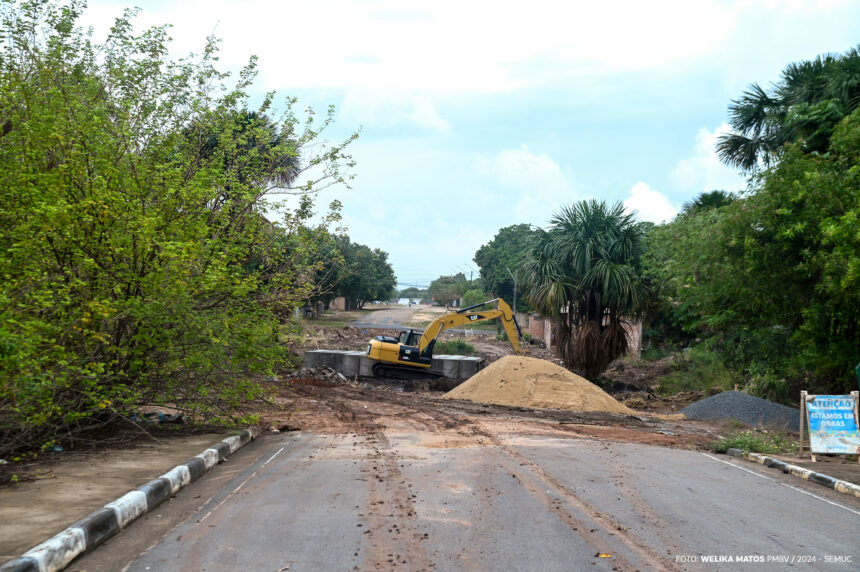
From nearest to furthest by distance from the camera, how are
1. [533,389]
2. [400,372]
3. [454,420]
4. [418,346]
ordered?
[454,420] < [533,389] < [418,346] < [400,372]

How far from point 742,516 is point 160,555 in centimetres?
562

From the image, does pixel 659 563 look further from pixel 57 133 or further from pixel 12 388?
pixel 57 133

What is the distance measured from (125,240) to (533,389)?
14.7 metres

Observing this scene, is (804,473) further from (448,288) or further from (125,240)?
(448,288)

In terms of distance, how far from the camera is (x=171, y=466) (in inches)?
324

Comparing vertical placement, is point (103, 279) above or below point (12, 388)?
above

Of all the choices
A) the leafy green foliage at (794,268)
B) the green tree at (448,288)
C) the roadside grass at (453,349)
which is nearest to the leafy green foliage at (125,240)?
the leafy green foliage at (794,268)

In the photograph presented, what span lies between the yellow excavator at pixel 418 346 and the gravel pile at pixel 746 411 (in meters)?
8.51

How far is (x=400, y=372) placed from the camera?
27656mm

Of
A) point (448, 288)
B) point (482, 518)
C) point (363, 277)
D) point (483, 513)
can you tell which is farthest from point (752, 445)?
point (448, 288)

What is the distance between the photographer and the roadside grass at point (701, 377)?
24203 mm

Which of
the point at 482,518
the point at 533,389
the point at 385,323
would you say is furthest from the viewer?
the point at 385,323

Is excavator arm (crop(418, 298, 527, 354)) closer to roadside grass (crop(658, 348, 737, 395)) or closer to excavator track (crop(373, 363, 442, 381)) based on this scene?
excavator track (crop(373, 363, 442, 381))

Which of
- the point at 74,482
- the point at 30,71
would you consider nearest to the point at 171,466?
the point at 74,482
